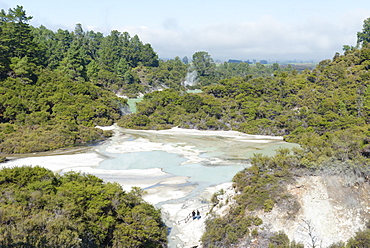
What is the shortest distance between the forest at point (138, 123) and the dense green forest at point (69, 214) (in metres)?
0.05

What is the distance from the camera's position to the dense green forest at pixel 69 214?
10.9 meters

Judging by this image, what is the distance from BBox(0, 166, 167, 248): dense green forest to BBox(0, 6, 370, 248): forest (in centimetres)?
5

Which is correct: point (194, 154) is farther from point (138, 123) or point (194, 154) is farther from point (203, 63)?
point (203, 63)

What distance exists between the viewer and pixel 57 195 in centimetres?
1377

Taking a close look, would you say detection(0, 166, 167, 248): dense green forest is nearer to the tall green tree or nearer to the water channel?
the water channel

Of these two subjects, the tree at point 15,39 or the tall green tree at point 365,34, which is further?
the tall green tree at point 365,34

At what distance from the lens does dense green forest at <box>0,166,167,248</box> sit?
35.8 feet

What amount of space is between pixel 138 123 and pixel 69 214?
31243mm

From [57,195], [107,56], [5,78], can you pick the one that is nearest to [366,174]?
[57,195]

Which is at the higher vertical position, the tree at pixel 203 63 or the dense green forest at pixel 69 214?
the tree at pixel 203 63

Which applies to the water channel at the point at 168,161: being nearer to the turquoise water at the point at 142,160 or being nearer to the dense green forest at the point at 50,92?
the turquoise water at the point at 142,160

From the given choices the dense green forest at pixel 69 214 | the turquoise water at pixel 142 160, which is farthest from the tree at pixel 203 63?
the dense green forest at pixel 69 214

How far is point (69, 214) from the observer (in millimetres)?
12656

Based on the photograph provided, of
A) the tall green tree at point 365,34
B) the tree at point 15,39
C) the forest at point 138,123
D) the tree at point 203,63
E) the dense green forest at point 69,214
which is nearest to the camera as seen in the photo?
the dense green forest at point 69,214
